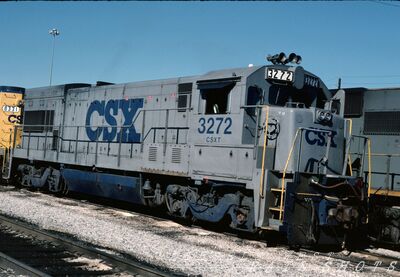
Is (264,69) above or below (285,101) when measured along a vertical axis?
above

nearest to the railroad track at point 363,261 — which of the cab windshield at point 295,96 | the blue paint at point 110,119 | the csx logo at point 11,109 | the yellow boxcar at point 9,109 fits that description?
the cab windshield at point 295,96

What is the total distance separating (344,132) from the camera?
9.78 meters

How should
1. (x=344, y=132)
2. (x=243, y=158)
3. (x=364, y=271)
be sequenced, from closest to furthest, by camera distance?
(x=364, y=271) → (x=243, y=158) → (x=344, y=132)

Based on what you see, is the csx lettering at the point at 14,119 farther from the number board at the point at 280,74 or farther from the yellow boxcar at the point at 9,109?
the number board at the point at 280,74

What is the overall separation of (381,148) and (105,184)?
7419 mm

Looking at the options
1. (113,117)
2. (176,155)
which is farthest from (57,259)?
(113,117)

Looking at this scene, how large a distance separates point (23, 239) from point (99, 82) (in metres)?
7.90

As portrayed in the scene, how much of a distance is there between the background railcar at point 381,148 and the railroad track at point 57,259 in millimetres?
5698

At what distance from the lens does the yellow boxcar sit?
18984mm

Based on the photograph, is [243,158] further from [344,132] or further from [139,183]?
[139,183]

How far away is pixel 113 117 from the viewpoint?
1384 cm

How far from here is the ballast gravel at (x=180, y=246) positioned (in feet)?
23.0

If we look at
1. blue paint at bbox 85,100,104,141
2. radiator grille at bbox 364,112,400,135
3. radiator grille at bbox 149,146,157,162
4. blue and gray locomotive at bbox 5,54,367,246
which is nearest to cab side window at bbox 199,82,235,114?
blue and gray locomotive at bbox 5,54,367,246

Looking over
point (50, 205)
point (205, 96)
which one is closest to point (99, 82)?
point (50, 205)
